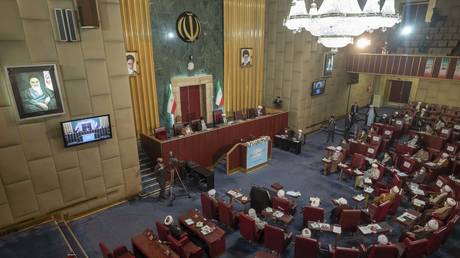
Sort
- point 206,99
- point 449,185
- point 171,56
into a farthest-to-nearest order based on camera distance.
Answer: point 206,99
point 171,56
point 449,185

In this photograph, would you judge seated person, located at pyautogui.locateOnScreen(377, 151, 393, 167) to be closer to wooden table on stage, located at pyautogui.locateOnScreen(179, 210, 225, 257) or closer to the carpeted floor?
the carpeted floor

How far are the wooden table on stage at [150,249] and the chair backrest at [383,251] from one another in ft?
13.9

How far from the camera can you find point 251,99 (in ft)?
51.0

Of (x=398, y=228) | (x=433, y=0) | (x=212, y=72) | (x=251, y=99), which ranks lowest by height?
(x=398, y=228)

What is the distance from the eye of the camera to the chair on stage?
310 inches

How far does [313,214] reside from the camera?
745 centimetres

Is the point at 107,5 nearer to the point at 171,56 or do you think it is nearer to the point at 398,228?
the point at 171,56

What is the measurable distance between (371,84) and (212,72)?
14.2 m

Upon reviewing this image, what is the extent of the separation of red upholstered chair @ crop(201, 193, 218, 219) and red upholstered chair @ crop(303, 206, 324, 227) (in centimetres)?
254

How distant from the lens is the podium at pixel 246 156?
1109 cm

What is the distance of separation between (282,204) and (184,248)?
3.03 metres

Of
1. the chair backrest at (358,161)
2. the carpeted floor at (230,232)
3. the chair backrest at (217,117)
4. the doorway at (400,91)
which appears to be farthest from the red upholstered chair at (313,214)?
the doorway at (400,91)

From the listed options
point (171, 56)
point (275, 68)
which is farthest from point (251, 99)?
point (171, 56)

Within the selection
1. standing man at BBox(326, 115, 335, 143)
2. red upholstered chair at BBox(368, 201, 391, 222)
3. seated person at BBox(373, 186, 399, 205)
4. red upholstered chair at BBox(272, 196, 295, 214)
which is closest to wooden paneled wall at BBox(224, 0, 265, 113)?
standing man at BBox(326, 115, 335, 143)
